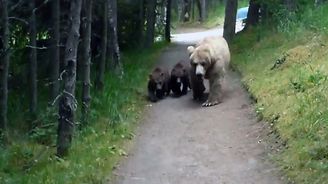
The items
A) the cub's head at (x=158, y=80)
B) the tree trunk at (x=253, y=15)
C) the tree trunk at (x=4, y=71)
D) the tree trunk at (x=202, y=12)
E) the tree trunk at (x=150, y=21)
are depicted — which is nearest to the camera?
the tree trunk at (x=4, y=71)

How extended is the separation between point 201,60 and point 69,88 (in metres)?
4.59

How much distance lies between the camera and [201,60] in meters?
13.7

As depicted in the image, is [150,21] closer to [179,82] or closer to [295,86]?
[179,82]

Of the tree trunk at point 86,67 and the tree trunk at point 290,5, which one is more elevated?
the tree trunk at point 290,5

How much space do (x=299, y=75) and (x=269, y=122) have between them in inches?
83.0

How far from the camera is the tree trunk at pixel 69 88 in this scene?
9578mm

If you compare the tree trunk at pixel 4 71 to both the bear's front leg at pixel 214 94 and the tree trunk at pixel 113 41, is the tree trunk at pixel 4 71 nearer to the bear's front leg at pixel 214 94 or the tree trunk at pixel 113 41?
the bear's front leg at pixel 214 94

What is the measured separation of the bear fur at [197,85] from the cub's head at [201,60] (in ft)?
0.60

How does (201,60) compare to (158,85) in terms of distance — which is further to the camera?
(158,85)

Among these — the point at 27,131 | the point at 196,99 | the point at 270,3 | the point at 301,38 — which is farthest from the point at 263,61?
the point at 27,131

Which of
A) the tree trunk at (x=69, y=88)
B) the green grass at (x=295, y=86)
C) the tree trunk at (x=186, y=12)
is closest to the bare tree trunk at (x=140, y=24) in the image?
the green grass at (x=295, y=86)

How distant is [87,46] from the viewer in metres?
11.4

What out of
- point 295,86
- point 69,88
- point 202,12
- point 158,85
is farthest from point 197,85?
point 202,12

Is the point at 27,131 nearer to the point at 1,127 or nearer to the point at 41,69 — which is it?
the point at 1,127
